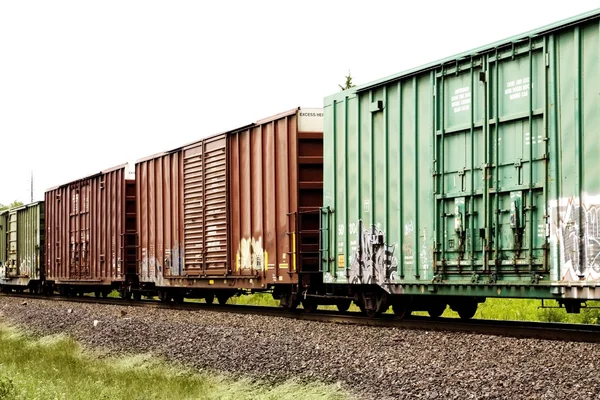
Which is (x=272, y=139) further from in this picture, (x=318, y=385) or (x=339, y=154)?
(x=318, y=385)

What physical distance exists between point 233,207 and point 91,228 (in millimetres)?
9940

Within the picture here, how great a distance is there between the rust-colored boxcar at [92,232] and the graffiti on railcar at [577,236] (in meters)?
15.7

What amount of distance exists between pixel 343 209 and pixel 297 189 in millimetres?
1647

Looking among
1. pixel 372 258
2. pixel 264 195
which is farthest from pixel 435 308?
pixel 264 195

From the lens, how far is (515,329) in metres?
11.3

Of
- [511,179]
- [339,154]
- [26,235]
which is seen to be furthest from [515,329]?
[26,235]

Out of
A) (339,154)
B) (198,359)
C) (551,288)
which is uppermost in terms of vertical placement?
(339,154)

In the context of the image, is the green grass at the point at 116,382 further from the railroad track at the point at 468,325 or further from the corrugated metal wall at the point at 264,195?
the corrugated metal wall at the point at 264,195

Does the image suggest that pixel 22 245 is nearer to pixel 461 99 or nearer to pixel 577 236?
pixel 461 99

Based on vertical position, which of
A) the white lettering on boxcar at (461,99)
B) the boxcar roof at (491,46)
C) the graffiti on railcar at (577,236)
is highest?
the boxcar roof at (491,46)

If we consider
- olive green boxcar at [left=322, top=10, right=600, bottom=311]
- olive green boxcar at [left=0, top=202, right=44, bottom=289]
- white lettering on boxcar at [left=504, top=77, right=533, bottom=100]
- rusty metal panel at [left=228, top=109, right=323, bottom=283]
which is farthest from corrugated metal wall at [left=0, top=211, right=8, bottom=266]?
white lettering on boxcar at [left=504, top=77, right=533, bottom=100]

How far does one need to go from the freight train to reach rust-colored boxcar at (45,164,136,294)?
7.11 feet

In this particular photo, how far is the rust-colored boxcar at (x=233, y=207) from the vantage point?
16.1m

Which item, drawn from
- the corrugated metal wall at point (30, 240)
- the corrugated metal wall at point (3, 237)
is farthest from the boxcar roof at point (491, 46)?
the corrugated metal wall at point (3, 237)
